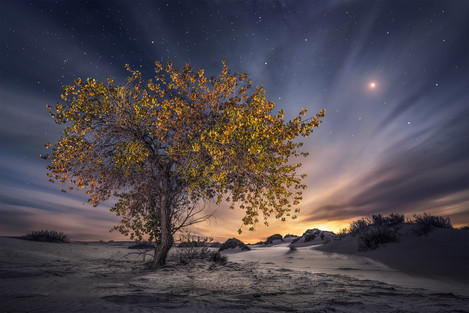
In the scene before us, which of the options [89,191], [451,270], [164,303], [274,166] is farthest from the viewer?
[89,191]

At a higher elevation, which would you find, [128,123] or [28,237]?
[128,123]

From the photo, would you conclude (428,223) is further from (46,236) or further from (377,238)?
(46,236)

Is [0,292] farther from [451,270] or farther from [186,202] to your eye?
[451,270]

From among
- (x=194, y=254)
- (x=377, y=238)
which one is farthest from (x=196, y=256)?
(x=377, y=238)

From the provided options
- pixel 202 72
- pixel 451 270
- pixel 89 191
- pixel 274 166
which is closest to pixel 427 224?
pixel 451 270

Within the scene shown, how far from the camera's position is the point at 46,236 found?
55.5 ft

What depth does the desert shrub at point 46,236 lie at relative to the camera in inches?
647

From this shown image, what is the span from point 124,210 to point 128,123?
3.31m

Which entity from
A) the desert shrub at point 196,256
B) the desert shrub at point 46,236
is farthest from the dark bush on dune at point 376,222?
the desert shrub at point 46,236

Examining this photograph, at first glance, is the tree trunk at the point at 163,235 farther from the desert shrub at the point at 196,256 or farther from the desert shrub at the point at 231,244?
the desert shrub at the point at 231,244

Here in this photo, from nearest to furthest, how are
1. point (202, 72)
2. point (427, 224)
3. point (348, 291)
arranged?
point (348, 291) → point (202, 72) → point (427, 224)

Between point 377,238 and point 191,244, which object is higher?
point 377,238

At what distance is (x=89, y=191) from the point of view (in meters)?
7.86

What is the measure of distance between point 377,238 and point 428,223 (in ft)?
6.95
